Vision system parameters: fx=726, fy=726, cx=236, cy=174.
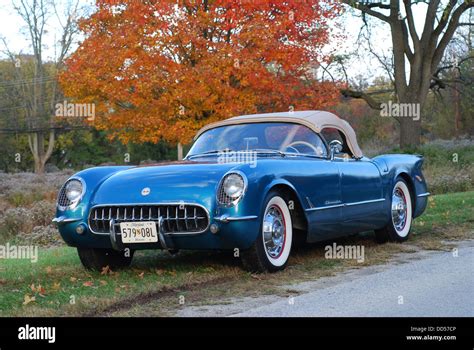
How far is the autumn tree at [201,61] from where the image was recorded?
17297mm

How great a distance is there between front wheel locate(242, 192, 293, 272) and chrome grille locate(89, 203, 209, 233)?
1.78 ft

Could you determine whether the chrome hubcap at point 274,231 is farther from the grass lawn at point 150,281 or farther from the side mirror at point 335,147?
the side mirror at point 335,147

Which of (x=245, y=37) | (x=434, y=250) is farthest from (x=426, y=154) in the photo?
(x=434, y=250)

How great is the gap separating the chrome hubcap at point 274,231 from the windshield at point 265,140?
39.6 inches

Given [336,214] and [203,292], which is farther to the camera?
[336,214]

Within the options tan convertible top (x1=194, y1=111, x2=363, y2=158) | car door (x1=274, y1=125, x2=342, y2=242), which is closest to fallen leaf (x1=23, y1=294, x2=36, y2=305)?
car door (x1=274, y1=125, x2=342, y2=242)

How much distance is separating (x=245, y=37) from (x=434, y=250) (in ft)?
33.0

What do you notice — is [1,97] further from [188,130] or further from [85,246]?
[85,246]

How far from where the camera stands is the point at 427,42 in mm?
25500

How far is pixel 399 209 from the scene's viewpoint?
9117mm

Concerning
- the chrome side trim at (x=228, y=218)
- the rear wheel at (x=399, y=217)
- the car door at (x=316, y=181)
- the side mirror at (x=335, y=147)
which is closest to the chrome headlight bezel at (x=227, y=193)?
the chrome side trim at (x=228, y=218)

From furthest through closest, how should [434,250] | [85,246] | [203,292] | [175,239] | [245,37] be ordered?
[245,37] < [434,250] < [85,246] < [175,239] < [203,292]

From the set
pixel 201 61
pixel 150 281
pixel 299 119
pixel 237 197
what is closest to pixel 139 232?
pixel 150 281

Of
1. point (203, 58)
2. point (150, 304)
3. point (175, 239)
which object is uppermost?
point (203, 58)
